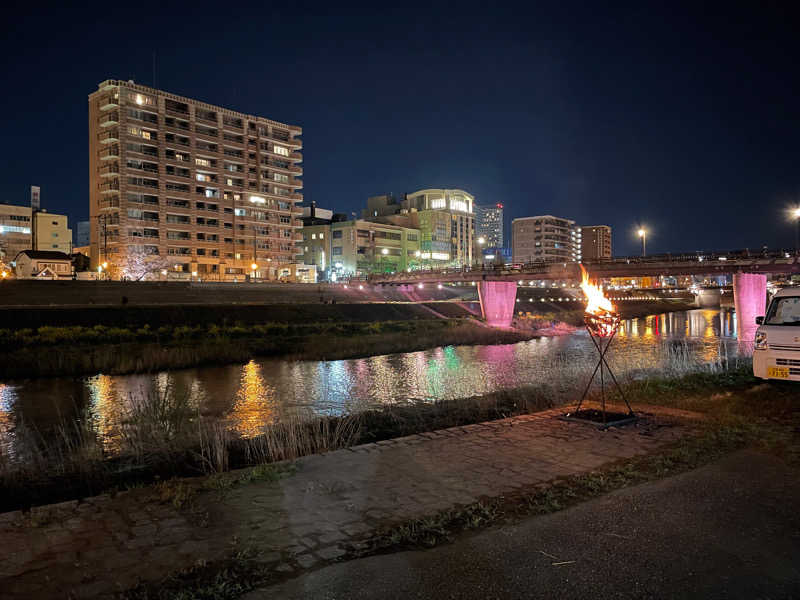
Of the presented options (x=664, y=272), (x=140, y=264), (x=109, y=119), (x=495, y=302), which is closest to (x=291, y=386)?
(x=495, y=302)

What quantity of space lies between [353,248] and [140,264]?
52072 mm

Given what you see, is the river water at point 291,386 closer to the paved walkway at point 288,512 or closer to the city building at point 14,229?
the paved walkway at point 288,512

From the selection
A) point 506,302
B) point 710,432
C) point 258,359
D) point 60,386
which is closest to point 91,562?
point 710,432

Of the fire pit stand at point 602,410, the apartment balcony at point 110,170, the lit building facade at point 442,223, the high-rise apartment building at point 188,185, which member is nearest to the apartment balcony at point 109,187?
the high-rise apartment building at point 188,185

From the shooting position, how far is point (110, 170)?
84062 millimetres

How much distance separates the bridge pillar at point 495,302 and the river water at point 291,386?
28.3 meters

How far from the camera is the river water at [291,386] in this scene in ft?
60.0

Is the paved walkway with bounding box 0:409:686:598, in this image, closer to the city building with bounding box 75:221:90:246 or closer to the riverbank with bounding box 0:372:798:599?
the riverbank with bounding box 0:372:798:599

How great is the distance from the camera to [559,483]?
7660mm

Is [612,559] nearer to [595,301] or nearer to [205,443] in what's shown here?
[205,443]

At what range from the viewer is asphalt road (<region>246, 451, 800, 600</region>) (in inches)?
193

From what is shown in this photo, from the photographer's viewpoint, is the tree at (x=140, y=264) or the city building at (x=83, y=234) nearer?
the tree at (x=140, y=264)

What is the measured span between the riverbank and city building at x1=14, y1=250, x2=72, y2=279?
7590 centimetres

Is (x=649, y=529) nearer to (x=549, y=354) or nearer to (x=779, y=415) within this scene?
(x=779, y=415)
